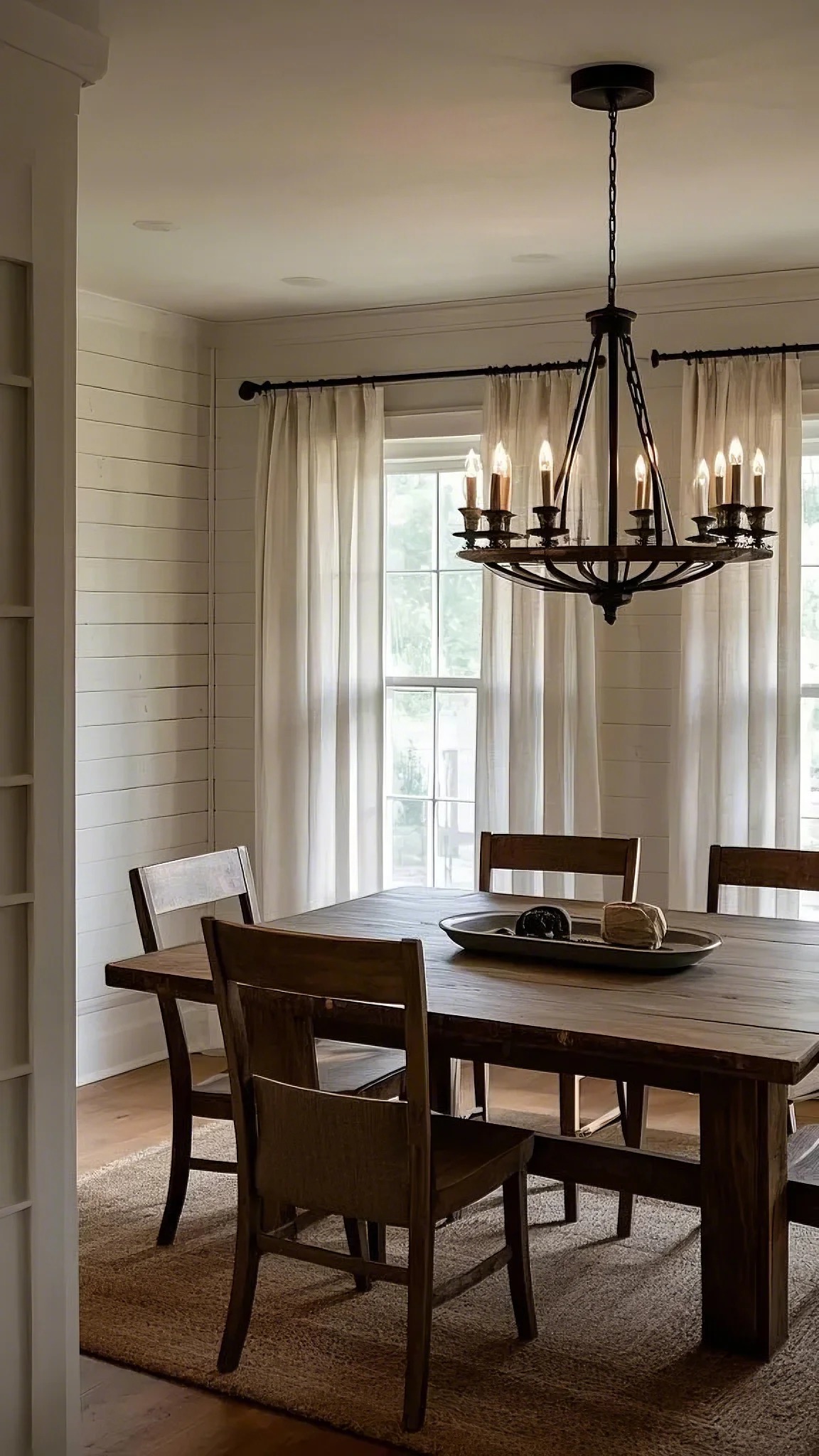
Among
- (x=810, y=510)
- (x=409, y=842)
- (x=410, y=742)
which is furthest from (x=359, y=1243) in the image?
(x=810, y=510)

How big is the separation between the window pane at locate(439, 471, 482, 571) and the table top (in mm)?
2070

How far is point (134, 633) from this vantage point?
18.4 feet

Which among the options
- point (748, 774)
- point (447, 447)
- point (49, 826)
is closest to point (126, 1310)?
point (49, 826)

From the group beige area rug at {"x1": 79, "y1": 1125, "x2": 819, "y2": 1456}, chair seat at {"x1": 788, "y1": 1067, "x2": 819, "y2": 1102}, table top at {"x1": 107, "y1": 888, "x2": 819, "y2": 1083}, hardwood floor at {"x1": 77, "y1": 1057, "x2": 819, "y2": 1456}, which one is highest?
table top at {"x1": 107, "y1": 888, "x2": 819, "y2": 1083}

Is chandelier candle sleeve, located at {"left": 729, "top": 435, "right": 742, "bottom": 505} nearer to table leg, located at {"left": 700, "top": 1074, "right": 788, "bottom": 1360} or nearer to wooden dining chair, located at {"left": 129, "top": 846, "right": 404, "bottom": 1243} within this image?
table leg, located at {"left": 700, "top": 1074, "right": 788, "bottom": 1360}

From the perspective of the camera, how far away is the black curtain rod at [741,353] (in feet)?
16.0

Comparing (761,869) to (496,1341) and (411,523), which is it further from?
(411,523)

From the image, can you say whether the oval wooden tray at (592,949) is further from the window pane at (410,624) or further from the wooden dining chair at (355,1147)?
the window pane at (410,624)

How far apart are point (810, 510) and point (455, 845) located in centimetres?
178

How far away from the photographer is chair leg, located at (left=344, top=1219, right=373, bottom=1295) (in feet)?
11.2

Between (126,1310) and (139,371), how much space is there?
137 inches

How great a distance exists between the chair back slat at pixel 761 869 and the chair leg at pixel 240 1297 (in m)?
1.61

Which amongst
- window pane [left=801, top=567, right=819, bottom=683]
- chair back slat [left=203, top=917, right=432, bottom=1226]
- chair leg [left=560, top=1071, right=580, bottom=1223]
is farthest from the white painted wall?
window pane [left=801, top=567, right=819, bottom=683]

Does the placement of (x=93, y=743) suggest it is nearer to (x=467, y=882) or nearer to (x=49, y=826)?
(x=467, y=882)
